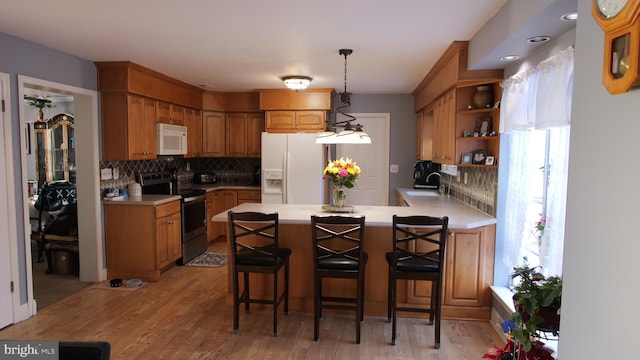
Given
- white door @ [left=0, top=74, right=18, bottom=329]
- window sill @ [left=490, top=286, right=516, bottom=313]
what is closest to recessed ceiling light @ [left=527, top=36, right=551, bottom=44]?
window sill @ [left=490, top=286, right=516, bottom=313]

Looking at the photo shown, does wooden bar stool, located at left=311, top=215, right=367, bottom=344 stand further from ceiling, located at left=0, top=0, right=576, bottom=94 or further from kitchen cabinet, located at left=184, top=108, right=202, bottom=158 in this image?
kitchen cabinet, located at left=184, top=108, right=202, bottom=158

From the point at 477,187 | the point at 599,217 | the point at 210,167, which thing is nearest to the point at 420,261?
the point at 477,187

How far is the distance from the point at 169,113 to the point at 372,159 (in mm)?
3118

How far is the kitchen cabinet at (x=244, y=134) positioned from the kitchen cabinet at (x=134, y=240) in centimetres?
212

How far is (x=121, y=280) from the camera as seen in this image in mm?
4191

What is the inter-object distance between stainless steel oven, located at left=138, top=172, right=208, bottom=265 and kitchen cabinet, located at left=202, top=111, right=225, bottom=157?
91 centimetres

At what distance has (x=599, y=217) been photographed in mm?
1081

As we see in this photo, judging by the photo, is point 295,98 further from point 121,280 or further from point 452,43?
point 121,280

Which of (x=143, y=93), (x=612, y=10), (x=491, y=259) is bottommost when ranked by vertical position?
(x=491, y=259)

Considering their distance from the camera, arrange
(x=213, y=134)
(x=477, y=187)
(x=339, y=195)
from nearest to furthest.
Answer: (x=339, y=195)
(x=477, y=187)
(x=213, y=134)

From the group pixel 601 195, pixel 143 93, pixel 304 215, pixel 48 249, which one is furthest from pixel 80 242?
pixel 601 195

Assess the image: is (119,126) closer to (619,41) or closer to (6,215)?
(6,215)

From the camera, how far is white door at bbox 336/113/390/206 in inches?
237

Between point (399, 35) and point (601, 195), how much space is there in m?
2.27
